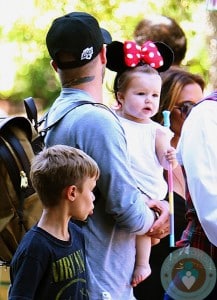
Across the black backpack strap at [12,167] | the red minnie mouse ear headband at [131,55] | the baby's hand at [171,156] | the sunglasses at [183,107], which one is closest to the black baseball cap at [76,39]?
the red minnie mouse ear headband at [131,55]

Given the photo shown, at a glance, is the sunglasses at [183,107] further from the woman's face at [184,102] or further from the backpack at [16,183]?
the backpack at [16,183]

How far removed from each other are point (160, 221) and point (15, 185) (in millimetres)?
646

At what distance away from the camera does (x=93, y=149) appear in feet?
13.0

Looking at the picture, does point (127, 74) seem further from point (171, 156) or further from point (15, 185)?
point (15, 185)

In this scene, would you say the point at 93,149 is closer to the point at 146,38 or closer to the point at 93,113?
the point at 93,113

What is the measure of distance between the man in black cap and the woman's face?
125 centimetres

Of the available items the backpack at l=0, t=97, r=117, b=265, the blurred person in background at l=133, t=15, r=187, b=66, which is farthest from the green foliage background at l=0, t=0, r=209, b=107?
the backpack at l=0, t=97, r=117, b=265

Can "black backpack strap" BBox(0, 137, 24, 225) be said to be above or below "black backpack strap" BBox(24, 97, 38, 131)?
below

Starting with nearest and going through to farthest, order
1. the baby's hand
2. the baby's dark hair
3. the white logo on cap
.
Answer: the white logo on cap
the baby's hand
the baby's dark hair

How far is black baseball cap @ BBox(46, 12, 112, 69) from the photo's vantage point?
4160mm

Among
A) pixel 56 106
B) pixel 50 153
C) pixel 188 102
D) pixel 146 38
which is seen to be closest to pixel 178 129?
pixel 188 102

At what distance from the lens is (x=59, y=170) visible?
12.3ft

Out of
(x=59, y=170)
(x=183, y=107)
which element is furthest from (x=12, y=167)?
(x=183, y=107)

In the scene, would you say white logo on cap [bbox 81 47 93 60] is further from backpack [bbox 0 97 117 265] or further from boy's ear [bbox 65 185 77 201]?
boy's ear [bbox 65 185 77 201]
